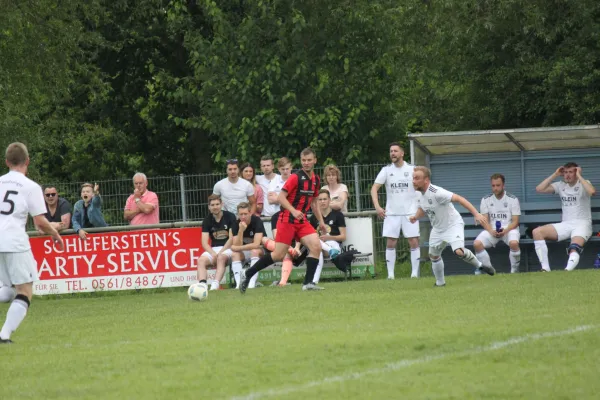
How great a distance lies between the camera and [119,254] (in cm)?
1903

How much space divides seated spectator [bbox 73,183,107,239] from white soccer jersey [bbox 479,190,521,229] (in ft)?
21.5

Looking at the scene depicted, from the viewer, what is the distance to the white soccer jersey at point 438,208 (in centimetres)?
1495

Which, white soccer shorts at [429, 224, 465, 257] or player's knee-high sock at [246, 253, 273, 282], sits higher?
white soccer shorts at [429, 224, 465, 257]

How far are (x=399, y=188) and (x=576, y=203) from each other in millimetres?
2845

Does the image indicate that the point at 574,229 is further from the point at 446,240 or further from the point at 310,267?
the point at 310,267

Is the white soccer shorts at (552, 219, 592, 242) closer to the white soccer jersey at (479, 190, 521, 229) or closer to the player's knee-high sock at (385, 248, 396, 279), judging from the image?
the white soccer jersey at (479, 190, 521, 229)

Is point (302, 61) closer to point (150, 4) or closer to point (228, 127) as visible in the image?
point (228, 127)

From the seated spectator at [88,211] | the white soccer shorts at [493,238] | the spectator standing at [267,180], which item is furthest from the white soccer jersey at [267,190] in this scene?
the white soccer shorts at [493,238]

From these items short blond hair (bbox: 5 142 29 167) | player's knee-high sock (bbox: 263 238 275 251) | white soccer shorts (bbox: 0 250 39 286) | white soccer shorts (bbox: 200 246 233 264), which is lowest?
white soccer shorts (bbox: 200 246 233 264)

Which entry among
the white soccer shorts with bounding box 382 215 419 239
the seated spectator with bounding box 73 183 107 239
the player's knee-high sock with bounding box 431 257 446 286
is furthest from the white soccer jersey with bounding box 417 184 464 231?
the seated spectator with bounding box 73 183 107 239

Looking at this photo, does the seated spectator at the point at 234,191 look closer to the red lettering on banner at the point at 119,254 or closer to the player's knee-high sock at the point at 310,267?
the red lettering on banner at the point at 119,254

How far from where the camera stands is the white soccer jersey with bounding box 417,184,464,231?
1495 cm

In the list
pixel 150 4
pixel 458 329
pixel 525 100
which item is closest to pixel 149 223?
pixel 458 329

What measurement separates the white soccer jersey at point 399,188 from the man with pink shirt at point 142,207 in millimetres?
3798
